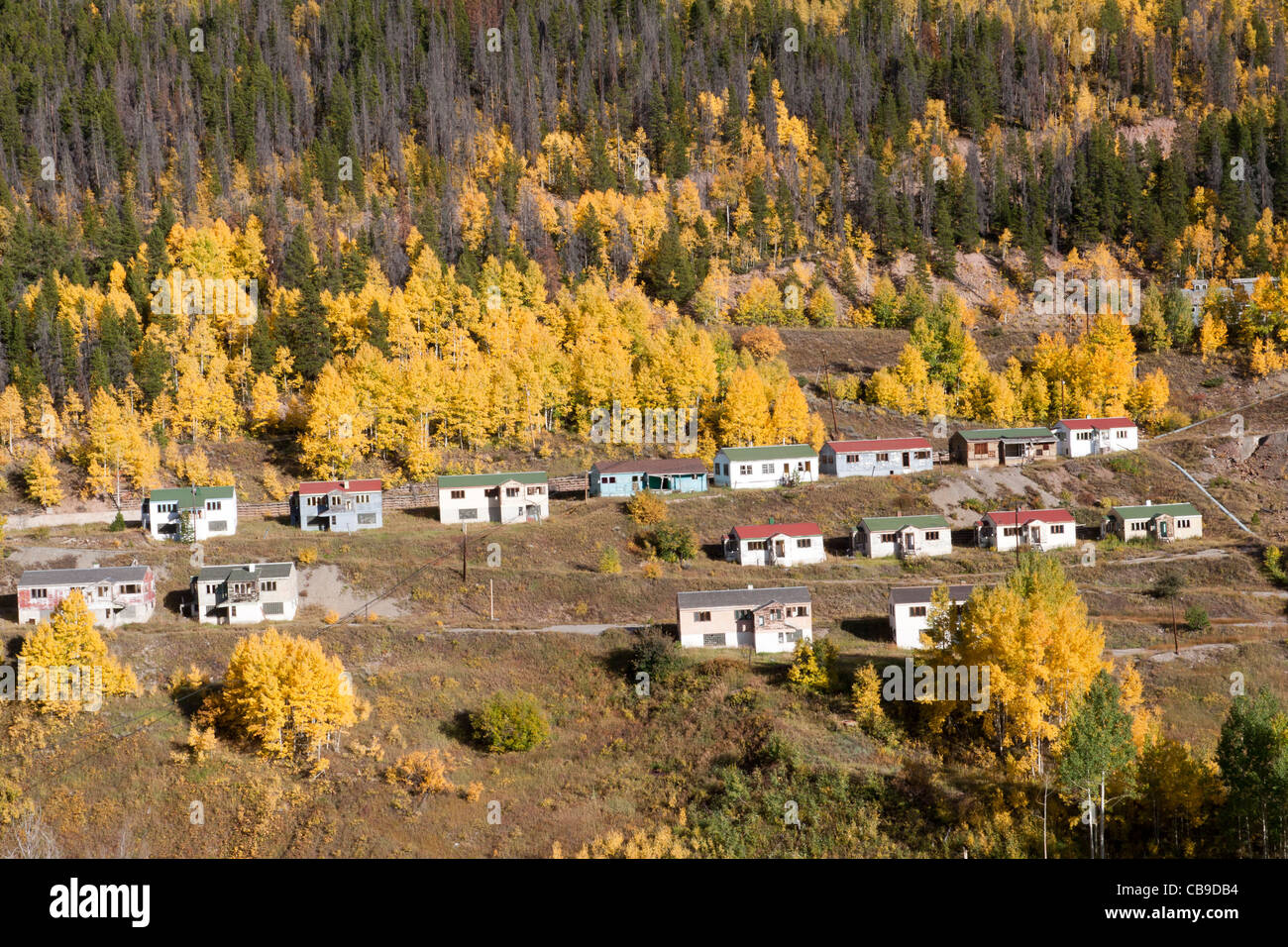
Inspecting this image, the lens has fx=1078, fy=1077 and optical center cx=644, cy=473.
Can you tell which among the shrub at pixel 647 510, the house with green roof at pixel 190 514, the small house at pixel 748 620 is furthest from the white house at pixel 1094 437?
the house with green roof at pixel 190 514

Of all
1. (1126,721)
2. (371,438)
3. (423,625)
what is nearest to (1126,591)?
(1126,721)

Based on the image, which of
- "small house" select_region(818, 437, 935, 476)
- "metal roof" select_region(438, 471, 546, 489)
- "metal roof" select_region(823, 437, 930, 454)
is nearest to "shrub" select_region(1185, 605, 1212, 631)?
"small house" select_region(818, 437, 935, 476)

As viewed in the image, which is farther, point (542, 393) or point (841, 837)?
point (542, 393)

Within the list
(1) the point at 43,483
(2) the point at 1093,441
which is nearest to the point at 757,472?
(2) the point at 1093,441

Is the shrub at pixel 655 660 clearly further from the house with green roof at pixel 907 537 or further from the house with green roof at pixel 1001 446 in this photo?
the house with green roof at pixel 1001 446

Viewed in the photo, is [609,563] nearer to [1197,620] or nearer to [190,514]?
[190,514]
